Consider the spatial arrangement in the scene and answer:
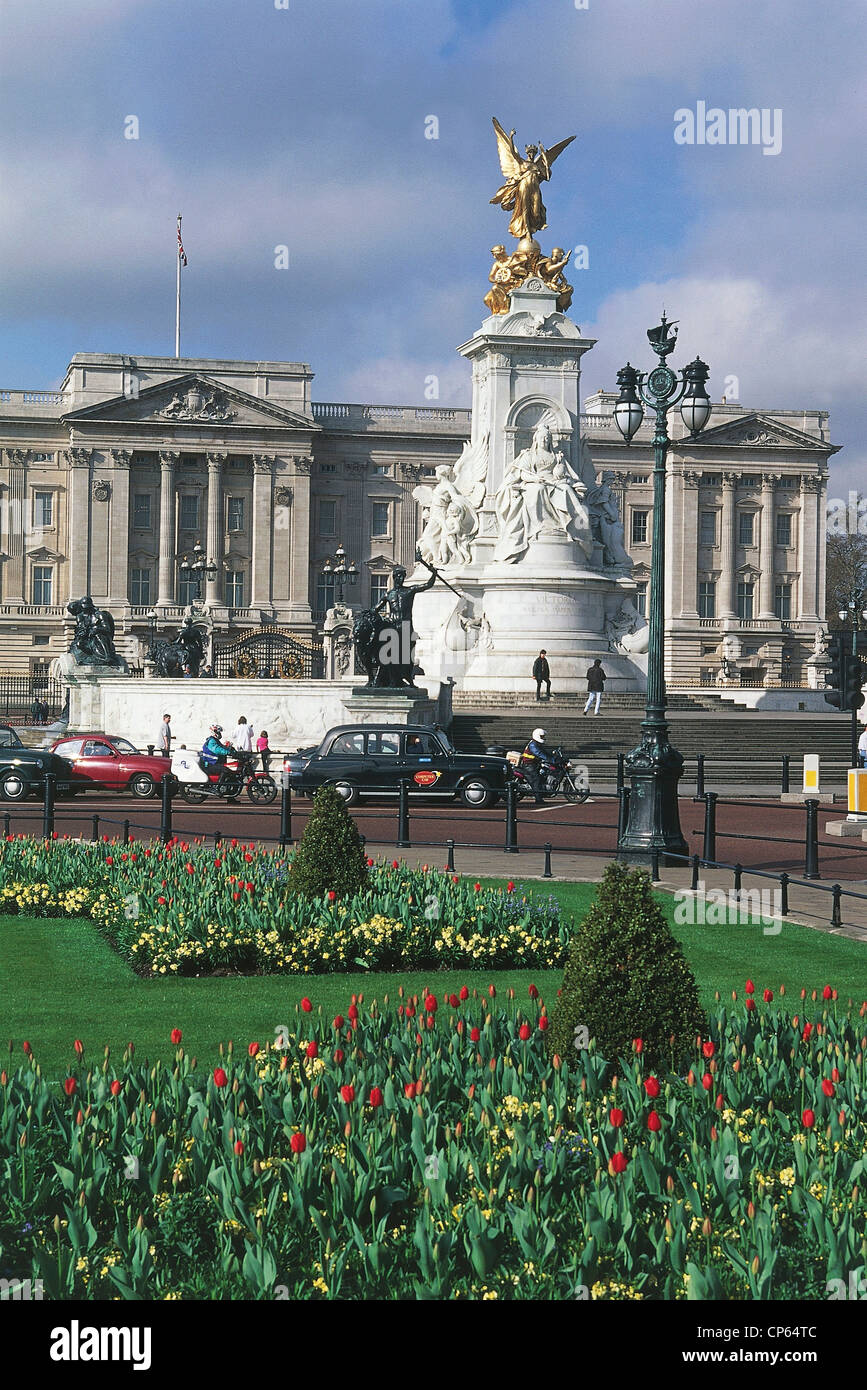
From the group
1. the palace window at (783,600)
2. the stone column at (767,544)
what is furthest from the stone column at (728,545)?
the palace window at (783,600)

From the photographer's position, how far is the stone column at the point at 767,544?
108 meters

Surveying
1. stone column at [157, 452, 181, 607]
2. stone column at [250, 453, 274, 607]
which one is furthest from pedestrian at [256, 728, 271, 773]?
stone column at [250, 453, 274, 607]

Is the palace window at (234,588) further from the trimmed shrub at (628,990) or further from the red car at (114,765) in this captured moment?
the trimmed shrub at (628,990)

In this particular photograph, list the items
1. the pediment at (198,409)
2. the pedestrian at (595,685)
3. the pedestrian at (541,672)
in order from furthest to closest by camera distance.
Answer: the pediment at (198,409)
the pedestrian at (541,672)
the pedestrian at (595,685)

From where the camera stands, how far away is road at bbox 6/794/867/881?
780 inches

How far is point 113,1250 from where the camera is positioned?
18.9ft

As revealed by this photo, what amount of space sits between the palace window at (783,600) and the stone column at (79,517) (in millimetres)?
46496

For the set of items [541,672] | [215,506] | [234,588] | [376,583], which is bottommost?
[541,672]

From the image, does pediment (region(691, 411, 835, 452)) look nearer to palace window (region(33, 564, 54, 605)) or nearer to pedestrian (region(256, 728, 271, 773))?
palace window (region(33, 564, 54, 605))

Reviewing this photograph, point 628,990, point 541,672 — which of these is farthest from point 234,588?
point 628,990

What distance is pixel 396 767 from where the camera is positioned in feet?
101

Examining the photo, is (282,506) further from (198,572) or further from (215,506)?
(198,572)

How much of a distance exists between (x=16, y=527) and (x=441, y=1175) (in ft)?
328
